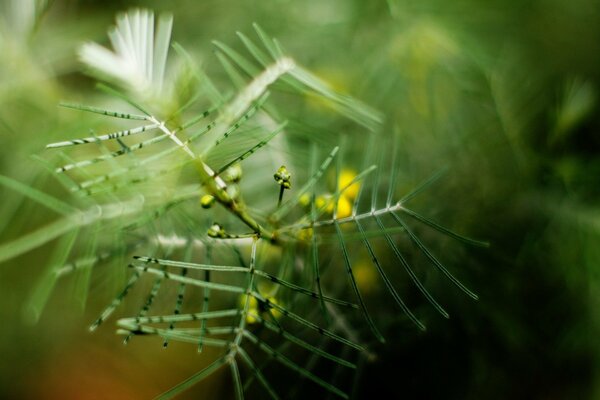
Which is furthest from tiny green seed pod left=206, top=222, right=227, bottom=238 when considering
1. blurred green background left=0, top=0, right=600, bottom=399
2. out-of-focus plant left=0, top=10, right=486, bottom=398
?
blurred green background left=0, top=0, right=600, bottom=399

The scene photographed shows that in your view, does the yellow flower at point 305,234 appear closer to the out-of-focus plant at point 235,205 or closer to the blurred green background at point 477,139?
the out-of-focus plant at point 235,205

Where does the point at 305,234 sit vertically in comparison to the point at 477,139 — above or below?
below

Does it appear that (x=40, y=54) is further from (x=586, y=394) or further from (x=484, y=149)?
(x=586, y=394)

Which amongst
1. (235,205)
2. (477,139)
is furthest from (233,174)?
(477,139)

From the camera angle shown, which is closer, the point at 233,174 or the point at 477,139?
the point at 233,174

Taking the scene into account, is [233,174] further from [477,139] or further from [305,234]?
[477,139]

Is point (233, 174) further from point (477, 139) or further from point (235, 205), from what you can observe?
point (477, 139)

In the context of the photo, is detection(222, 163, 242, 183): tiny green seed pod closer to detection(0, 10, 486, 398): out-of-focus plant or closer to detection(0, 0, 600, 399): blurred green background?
detection(0, 10, 486, 398): out-of-focus plant

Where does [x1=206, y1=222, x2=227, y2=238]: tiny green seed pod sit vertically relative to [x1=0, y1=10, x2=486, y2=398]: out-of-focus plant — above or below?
below

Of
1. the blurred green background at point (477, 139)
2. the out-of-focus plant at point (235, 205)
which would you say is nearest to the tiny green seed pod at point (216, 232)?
the out-of-focus plant at point (235, 205)
